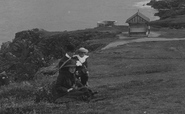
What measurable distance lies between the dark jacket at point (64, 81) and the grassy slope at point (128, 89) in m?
0.64

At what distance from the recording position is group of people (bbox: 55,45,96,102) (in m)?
13.9

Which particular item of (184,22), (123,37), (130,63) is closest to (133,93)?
(130,63)

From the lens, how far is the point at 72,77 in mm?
14164

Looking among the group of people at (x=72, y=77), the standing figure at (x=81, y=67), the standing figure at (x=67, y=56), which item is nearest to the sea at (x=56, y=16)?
the standing figure at (x=81, y=67)

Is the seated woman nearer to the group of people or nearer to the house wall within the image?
the group of people

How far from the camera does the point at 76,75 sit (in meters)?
A: 15.5

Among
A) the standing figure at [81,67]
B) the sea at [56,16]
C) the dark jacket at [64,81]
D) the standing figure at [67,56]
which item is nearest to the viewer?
the dark jacket at [64,81]

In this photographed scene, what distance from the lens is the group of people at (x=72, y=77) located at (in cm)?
1386

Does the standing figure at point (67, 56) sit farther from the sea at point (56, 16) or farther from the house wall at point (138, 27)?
the sea at point (56, 16)

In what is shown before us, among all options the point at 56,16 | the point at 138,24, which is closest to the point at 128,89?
the point at 138,24

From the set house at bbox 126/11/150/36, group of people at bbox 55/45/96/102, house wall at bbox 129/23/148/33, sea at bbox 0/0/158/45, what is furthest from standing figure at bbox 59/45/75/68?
sea at bbox 0/0/158/45

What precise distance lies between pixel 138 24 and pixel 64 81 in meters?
32.5

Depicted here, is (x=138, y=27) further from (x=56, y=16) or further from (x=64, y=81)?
(x=56, y=16)

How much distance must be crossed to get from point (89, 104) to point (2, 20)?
9852cm
